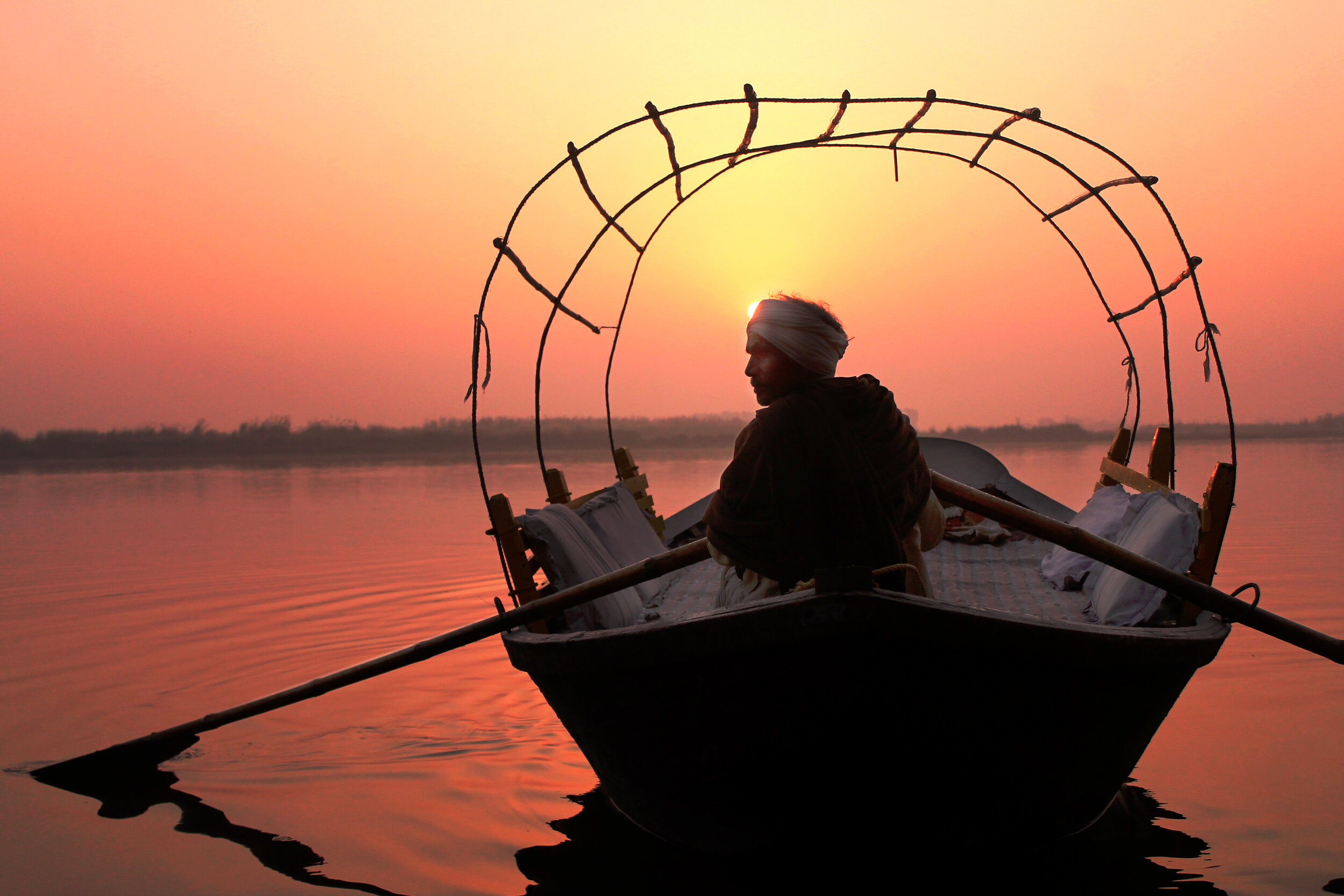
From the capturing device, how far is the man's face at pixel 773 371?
256 cm

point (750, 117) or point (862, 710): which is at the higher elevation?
point (750, 117)

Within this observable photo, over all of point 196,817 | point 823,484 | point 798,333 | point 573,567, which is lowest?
point 196,817

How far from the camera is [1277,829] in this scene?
115 inches

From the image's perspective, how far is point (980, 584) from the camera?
4555 millimetres

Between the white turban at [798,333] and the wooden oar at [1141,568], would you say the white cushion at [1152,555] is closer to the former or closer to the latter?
the wooden oar at [1141,568]

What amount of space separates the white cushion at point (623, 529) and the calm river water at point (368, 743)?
78 cm

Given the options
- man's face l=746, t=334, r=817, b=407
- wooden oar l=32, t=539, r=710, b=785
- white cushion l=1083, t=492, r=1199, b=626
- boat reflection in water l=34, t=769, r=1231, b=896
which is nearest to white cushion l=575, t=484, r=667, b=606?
wooden oar l=32, t=539, r=710, b=785

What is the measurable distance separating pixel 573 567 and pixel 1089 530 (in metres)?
2.59

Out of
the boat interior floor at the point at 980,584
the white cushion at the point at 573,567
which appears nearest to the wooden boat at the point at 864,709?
the white cushion at the point at 573,567

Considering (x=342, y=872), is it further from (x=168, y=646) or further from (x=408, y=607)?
(x=408, y=607)

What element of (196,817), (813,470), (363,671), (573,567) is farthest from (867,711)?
Answer: (196,817)

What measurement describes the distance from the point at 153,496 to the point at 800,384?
1873 centimetres

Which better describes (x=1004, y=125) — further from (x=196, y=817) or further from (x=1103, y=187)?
(x=196, y=817)

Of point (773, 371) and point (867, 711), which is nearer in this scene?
point (867, 711)
